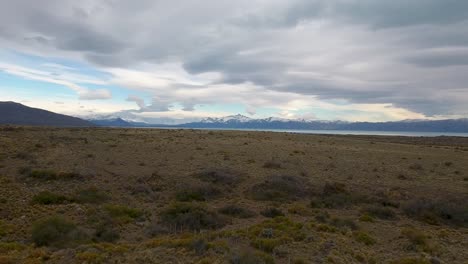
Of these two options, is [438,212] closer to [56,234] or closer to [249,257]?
[249,257]

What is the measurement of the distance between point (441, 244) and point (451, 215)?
4.67 meters

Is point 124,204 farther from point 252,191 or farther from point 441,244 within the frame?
point 441,244

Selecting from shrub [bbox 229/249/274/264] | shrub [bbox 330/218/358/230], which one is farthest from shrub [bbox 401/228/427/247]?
shrub [bbox 229/249/274/264]

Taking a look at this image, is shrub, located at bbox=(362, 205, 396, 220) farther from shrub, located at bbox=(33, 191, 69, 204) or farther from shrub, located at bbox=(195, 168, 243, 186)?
shrub, located at bbox=(33, 191, 69, 204)

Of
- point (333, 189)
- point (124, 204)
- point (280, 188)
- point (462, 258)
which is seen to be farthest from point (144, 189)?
point (462, 258)

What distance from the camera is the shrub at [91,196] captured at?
58.1 feet

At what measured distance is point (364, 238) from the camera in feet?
41.8

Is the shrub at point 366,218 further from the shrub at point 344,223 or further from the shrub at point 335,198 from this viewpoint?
the shrub at point 335,198

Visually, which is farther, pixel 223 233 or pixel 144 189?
pixel 144 189

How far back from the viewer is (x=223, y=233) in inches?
508

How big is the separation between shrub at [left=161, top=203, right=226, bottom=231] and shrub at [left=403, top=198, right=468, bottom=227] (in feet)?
29.8

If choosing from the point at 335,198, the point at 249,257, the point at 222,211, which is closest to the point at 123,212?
the point at 222,211

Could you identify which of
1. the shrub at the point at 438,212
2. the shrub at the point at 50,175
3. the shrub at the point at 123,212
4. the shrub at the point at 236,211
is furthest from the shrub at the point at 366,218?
the shrub at the point at 50,175

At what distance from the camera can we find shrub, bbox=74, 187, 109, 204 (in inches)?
697
